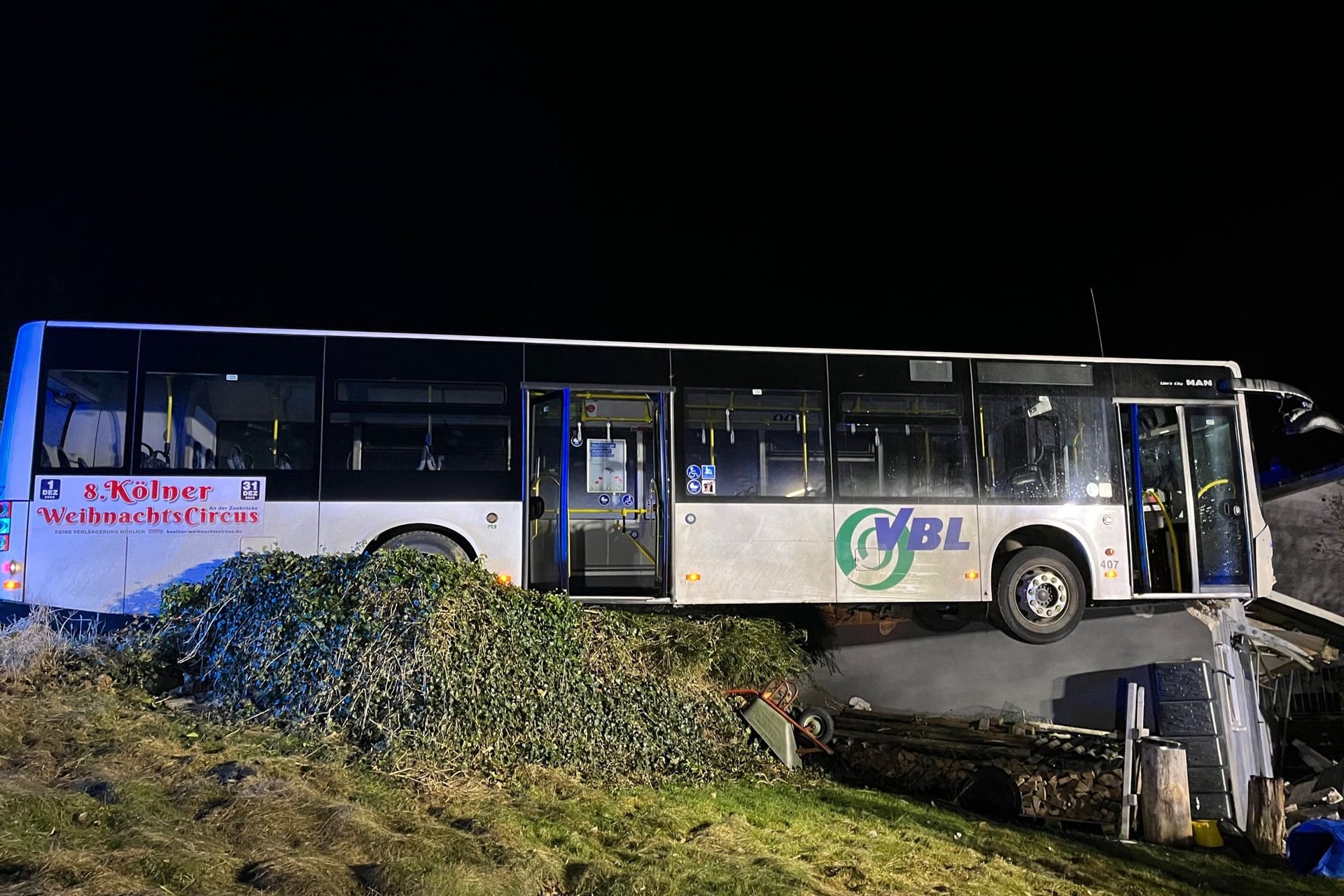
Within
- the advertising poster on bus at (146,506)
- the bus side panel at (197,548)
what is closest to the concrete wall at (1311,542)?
the bus side panel at (197,548)

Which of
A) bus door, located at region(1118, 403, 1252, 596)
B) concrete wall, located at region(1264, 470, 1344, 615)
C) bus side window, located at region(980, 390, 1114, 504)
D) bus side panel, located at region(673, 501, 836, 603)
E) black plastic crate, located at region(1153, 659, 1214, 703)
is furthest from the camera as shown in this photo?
concrete wall, located at region(1264, 470, 1344, 615)

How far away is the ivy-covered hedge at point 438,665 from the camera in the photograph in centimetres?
786

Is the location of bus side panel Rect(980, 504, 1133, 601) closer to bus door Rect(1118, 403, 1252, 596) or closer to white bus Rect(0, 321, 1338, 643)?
white bus Rect(0, 321, 1338, 643)

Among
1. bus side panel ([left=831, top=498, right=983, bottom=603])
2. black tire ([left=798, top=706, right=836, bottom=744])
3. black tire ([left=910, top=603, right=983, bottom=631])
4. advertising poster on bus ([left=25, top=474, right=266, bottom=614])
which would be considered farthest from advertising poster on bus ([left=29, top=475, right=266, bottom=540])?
black tire ([left=910, top=603, right=983, bottom=631])

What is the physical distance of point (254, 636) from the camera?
819 cm

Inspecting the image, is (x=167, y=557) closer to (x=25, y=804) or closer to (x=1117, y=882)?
(x=25, y=804)

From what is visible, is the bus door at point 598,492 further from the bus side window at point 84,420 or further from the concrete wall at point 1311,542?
the concrete wall at point 1311,542

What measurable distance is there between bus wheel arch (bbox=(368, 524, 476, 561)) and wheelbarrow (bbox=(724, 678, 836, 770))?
3.11 m

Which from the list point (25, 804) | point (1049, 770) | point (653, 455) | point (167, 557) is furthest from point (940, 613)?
point (25, 804)

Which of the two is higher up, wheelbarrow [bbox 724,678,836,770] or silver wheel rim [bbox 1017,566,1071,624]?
silver wheel rim [bbox 1017,566,1071,624]

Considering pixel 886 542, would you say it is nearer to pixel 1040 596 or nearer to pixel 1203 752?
pixel 1040 596

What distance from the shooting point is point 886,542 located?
10844mm

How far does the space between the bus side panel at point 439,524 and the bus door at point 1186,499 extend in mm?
7097

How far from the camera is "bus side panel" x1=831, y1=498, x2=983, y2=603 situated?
10.7 meters
